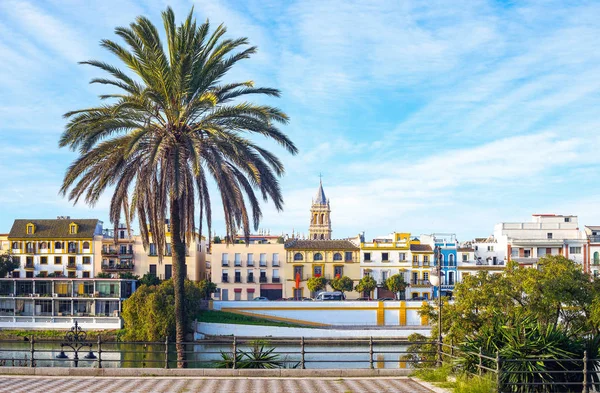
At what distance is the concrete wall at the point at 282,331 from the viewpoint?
58.0m

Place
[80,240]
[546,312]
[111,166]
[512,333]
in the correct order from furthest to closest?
[80,240] → [546,312] → [111,166] → [512,333]

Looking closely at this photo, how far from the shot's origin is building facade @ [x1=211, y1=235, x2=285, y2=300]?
73.3 metres

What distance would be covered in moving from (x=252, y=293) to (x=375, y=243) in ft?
49.2

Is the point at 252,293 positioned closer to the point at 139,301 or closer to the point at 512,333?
the point at 139,301

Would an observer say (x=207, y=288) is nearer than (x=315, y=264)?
Yes

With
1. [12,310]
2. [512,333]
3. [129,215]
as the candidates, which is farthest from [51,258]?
[512,333]

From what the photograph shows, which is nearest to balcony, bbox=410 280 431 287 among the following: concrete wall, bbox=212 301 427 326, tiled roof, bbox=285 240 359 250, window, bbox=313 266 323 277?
tiled roof, bbox=285 240 359 250

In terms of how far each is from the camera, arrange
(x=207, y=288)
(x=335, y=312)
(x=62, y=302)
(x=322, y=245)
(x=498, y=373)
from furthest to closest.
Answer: (x=322, y=245) → (x=207, y=288) → (x=335, y=312) → (x=62, y=302) → (x=498, y=373)

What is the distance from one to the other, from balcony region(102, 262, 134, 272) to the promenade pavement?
5634cm

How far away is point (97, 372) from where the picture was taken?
1708 centimetres

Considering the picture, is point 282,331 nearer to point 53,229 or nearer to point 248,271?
point 248,271

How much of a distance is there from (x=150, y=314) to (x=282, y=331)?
12.3 meters

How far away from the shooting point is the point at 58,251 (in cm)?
7319

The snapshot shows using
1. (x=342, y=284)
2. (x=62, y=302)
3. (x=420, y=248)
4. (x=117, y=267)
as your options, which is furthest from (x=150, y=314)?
(x=420, y=248)
